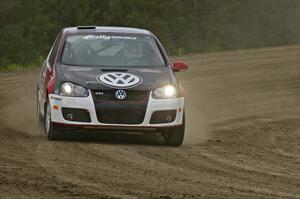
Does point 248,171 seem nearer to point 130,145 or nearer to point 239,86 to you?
point 130,145

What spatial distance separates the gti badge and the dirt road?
0.75 m

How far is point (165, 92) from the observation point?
1264cm

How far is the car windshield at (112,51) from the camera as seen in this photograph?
13477 millimetres

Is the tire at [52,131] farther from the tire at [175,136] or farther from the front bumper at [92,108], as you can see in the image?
the tire at [175,136]

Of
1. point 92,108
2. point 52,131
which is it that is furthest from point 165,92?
point 52,131

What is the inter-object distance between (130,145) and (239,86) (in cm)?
1133

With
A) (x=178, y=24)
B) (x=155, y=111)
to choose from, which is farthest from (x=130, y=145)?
(x=178, y=24)

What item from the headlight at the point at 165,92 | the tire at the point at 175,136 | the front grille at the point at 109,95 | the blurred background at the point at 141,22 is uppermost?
the front grille at the point at 109,95

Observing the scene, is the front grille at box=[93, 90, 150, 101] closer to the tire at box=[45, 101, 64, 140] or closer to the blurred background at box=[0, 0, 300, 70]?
the tire at box=[45, 101, 64, 140]

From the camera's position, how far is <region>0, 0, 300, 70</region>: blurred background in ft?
163

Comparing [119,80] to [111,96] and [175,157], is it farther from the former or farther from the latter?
[175,157]

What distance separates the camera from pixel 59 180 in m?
9.21

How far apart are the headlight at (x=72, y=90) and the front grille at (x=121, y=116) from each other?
291mm

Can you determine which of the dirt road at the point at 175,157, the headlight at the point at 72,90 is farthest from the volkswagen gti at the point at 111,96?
the dirt road at the point at 175,157
